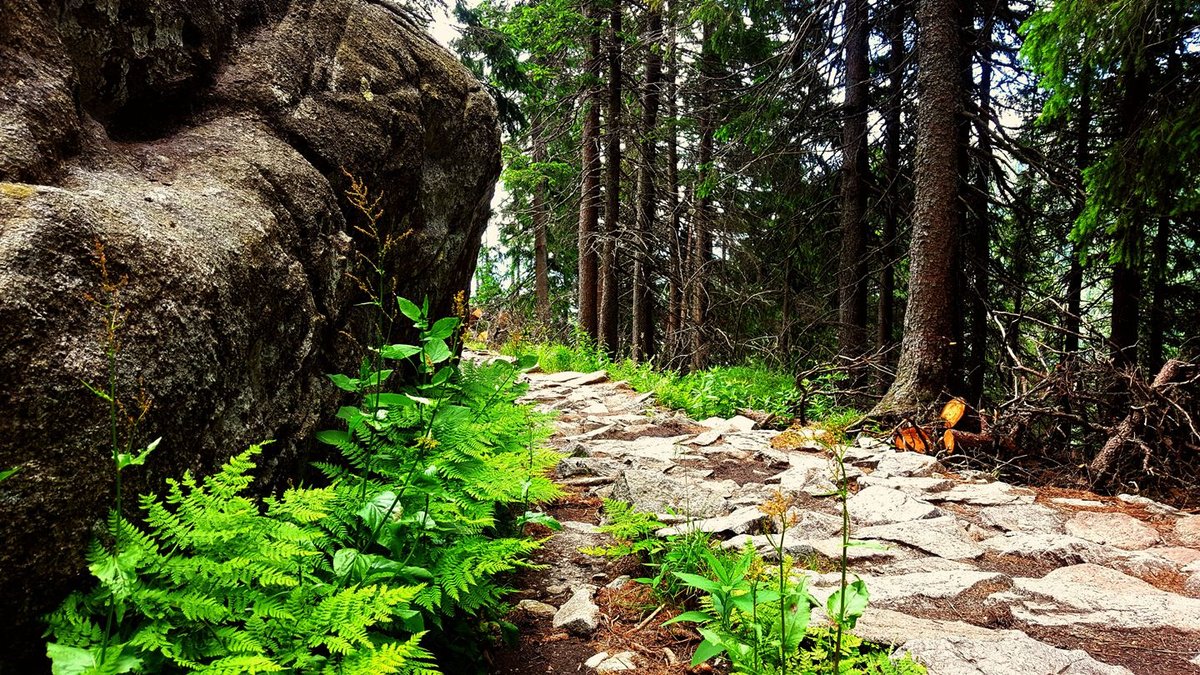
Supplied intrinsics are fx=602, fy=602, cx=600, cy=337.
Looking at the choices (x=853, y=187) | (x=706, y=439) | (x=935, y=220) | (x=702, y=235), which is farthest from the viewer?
(x=702, y=235)

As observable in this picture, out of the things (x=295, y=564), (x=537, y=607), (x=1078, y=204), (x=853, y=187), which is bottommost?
(x=537, y=607)

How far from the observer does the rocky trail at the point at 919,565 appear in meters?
2.25

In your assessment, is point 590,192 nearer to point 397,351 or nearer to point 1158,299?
point 1158,299

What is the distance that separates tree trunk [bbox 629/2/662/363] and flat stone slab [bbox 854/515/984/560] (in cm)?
906

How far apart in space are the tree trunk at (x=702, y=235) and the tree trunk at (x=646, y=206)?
3.26 ft

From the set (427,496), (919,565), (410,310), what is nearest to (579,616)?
(427,496)

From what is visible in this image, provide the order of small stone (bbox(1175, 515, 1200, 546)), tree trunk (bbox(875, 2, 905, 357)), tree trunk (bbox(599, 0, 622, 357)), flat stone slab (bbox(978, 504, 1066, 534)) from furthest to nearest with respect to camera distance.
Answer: tree trunk (bbox(599, 0, 622, 357)), tree trunk (bbox(875, 2, 905, 357)), flat stone slab (bbox(978, 504, 1066, 534)), small stone (bbox(1175, 515, 1200, 546))

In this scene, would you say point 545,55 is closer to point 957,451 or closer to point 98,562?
point 957,451

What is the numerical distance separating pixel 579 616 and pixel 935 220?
231 inches

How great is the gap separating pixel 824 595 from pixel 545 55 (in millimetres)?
12635

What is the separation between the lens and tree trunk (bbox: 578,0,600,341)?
12055 mm

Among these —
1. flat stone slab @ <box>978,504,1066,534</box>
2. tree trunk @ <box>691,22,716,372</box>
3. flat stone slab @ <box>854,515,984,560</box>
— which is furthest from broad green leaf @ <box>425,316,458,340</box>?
tree trunk @ <box>691,22,716,372</box>

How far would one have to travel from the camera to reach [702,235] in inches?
538

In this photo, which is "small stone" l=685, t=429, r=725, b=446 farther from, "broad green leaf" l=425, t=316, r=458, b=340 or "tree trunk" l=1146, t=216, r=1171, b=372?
"tree trunk" l=1146, t=216, r=1171, b=372
